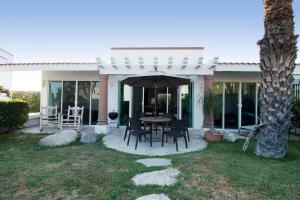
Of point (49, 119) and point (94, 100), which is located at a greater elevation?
point (94, 100)

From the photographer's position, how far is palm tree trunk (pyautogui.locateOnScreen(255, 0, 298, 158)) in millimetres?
6660

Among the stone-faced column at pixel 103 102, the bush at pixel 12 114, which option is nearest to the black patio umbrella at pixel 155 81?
the stone-faced column at pixel 103 102

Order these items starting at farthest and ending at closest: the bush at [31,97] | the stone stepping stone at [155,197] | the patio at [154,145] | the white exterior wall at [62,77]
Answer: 1. the bush at [31,97]
2. the white exterior wall at [62,77]
3. the patio at [154,145]
4. the stone stepping stone at [155,197]

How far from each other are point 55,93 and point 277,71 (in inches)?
479

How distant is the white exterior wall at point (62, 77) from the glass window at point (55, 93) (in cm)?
21

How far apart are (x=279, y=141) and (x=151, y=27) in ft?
38.4

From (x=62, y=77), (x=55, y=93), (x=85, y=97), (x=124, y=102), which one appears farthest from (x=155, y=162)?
(x=55, y=93)

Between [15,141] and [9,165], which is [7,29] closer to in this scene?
[15,141]

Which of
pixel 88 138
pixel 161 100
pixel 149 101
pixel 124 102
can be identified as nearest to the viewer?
pixel 88 138

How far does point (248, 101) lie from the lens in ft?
44.0

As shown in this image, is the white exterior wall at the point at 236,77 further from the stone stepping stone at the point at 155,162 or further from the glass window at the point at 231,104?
the stone stepping stone at the point at 155,162

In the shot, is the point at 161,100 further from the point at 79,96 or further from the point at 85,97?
the point at 79,96

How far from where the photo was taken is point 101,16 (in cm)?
1430

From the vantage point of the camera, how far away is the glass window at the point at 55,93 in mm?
14094
